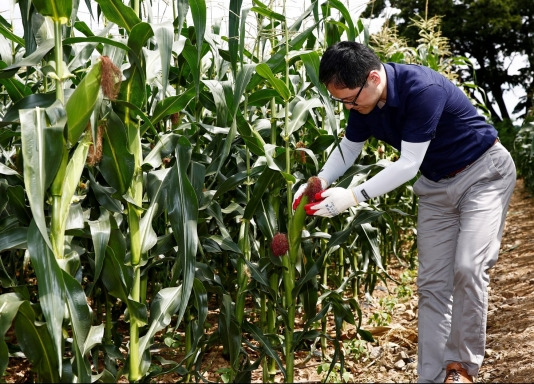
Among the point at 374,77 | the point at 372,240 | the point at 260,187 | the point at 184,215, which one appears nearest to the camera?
the point at 184,215

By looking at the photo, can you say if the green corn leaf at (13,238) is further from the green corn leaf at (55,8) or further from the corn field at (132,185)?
the green corn leaf at (55,8)

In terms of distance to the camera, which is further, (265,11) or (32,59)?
(265,11)

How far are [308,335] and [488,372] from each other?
3.41 ft

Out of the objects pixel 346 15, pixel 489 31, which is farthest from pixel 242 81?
pixel 489 31

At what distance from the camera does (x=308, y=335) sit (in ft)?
9.98

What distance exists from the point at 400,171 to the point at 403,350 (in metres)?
1.62

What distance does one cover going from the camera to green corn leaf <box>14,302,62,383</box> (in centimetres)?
211

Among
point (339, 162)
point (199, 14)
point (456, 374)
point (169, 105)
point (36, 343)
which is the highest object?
point (199, 14)

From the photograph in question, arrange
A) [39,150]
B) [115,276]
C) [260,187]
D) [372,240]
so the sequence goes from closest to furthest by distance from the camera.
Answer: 1. [39,150]
2. [115,276]
3. [260,187]
4. [372,240]

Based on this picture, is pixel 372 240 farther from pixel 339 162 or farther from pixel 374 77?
pixel 374 77

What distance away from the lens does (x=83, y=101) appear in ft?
6.71

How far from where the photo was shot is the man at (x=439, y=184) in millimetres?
2594

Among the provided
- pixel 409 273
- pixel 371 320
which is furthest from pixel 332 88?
pixel 409 273

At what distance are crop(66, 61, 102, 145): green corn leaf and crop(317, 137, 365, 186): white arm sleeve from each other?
4.39ft
